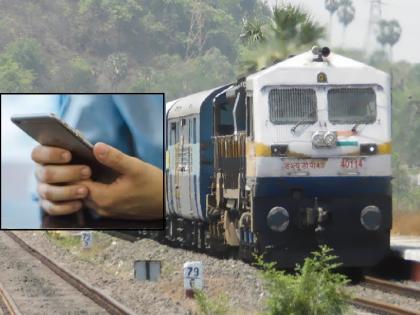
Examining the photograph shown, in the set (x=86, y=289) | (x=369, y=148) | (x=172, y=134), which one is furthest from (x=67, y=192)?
(x=172, y=134)

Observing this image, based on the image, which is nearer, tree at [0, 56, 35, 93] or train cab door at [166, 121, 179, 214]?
train cab door at [166, 121, 179, 214]

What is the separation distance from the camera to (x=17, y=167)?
603 inches

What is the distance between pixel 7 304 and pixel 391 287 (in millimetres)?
6233

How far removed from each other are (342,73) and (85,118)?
799 cm

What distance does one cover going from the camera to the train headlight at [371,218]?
21.6 meters

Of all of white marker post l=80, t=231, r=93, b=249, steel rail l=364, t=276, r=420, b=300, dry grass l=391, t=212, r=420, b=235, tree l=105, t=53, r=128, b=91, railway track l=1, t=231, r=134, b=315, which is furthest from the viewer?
tree l=105, t=53, r=128, b=91

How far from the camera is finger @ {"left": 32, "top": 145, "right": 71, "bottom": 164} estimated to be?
14.9m

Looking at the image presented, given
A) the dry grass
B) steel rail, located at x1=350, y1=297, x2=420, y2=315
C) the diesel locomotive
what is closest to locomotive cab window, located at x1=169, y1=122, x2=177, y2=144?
the diesel locomotive

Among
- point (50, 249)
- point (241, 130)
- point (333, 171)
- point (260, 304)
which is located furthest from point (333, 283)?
point (50, 249)

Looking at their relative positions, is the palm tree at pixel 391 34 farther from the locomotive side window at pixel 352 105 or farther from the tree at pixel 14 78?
the locomotive side window at pixel 352 105

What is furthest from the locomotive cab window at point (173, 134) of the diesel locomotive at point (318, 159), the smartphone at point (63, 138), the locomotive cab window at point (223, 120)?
the smartphone at point (63, 138)

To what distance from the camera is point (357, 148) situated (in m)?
21.5

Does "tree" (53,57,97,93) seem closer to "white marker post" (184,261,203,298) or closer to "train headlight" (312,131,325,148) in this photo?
"train headlight" (312,131,325,148)

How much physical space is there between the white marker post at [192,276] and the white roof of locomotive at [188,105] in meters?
5.89
